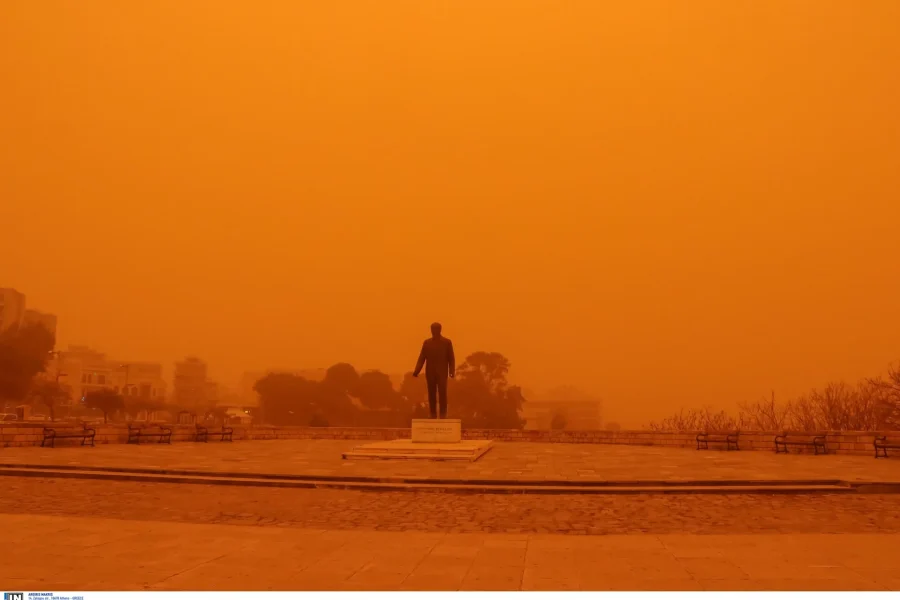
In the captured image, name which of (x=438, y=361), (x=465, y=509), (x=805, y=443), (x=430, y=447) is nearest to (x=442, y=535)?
(x=465, y=509)

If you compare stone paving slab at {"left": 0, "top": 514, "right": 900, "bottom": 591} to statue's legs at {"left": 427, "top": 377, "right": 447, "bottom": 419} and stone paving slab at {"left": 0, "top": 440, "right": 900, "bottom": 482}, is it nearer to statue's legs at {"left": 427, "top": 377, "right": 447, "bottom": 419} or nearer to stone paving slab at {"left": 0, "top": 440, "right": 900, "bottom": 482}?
stone paving slab at {"left": 0, "top": 440, "right": 900, "bottom": 482}

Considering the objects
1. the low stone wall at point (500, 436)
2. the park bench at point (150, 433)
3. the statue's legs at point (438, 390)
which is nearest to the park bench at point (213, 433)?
the low stone wall at point (500, 436)

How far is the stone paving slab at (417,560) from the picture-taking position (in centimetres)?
611

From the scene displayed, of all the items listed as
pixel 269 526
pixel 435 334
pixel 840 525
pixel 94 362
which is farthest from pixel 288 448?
pixel 94 362

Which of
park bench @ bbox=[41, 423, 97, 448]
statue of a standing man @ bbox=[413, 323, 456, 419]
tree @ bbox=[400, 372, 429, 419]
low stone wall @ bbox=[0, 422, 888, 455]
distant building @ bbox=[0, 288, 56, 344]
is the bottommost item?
low stone wall @ bbox=[0, 422, 888, 455]

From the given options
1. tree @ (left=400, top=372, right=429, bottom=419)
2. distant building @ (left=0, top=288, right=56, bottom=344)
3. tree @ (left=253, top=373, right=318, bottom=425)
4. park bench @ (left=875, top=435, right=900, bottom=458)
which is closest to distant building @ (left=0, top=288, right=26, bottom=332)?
distant building @ (left=0, top=288, right=56, bottom=344)

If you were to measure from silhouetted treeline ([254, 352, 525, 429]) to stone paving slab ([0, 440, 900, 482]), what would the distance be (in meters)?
25.6

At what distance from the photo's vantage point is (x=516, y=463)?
16.6 m

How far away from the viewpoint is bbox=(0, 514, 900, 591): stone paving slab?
6.11 meters

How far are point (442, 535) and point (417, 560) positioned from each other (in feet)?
4.59

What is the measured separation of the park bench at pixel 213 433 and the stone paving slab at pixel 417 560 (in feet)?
54.5

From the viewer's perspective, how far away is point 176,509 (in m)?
10.5

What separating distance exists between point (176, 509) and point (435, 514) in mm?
3888
